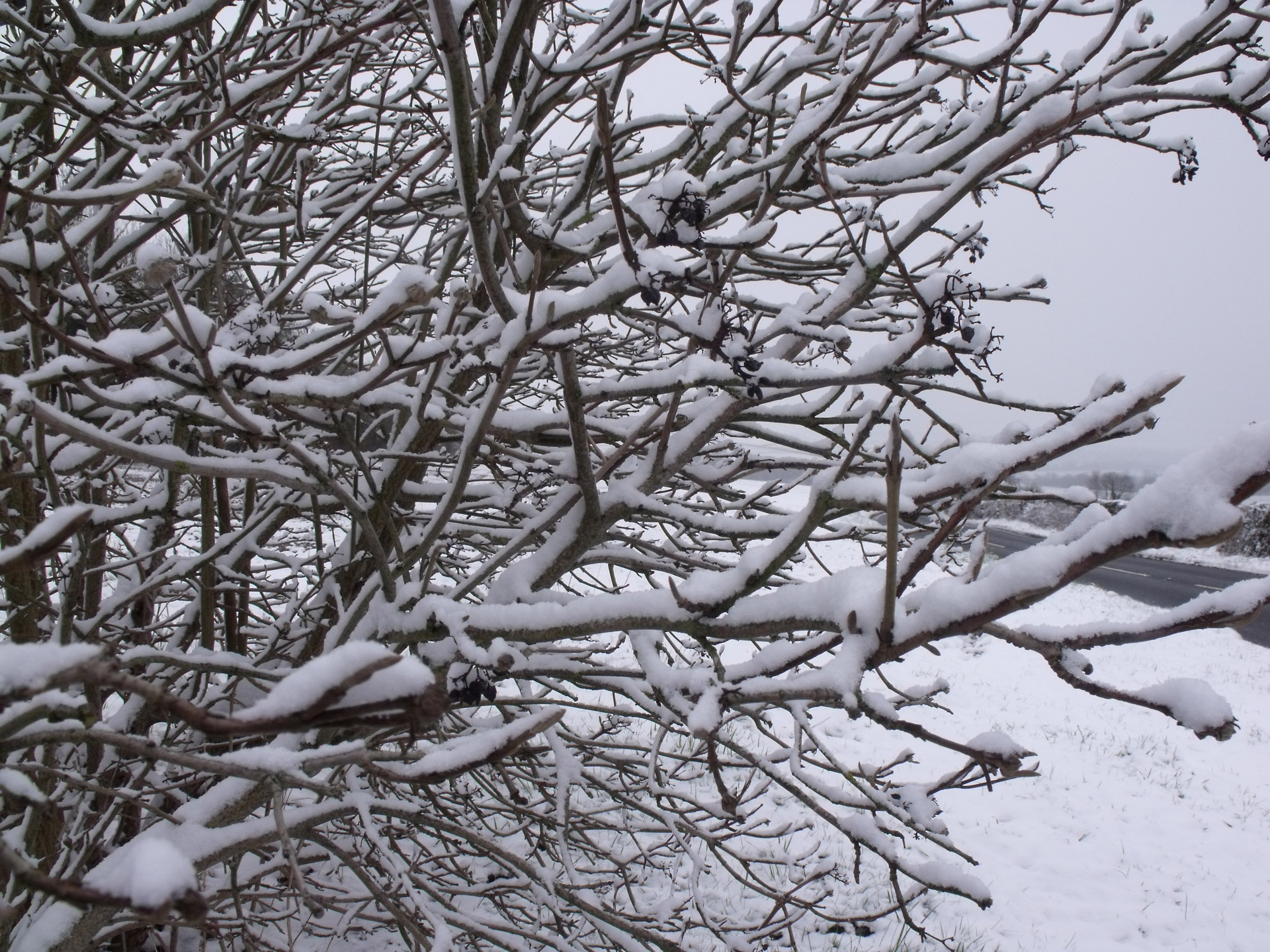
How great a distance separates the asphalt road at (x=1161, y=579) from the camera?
13.4 m

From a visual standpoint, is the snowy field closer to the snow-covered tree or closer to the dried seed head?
the snow-covered tree

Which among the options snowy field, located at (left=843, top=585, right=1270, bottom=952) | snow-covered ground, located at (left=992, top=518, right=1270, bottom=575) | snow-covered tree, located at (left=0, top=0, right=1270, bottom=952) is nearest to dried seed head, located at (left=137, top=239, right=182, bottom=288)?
snow-covered tree, located at (left=0, top=0, right=1270, bottom=952)

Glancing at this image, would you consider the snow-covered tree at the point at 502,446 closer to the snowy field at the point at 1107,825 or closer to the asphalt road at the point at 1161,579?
the snowy field at the point at 1107,825

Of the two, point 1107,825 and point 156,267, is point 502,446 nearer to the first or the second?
point 156,267

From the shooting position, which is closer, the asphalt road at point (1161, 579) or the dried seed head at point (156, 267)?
the dried seed head at point (156, 267)

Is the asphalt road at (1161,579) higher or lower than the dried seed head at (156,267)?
higher

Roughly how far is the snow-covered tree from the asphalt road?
35.2 ft

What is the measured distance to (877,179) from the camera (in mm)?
2008

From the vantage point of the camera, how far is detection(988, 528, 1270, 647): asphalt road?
1335cm

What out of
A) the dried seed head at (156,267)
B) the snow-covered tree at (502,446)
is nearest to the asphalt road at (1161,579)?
the snow-covered tree at (502,446)

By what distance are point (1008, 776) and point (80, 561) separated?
1.84 meters

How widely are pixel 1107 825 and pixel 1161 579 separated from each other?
1465 cm

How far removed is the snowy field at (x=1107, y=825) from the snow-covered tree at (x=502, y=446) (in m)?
1.28

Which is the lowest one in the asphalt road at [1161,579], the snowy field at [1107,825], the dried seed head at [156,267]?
the snowy field at [1107,825]
